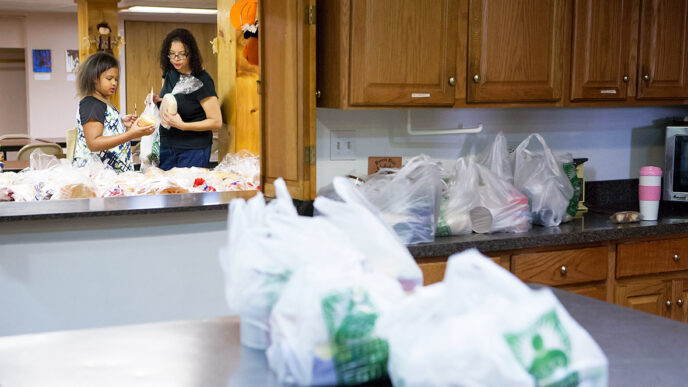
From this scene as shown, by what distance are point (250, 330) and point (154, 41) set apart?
1150 cm

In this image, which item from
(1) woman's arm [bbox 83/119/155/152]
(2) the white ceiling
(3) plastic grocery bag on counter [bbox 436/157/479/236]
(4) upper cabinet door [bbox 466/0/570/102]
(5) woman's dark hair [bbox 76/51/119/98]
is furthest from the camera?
(2) the white ceiling

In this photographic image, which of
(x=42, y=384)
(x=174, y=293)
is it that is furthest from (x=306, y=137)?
(x=42, y=384)

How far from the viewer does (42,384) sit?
113 centimetres

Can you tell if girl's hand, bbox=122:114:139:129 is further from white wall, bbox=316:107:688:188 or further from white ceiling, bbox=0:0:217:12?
white ceiling, bbox=0:0:217:12

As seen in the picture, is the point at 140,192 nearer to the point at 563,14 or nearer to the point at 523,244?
the point at 523,244

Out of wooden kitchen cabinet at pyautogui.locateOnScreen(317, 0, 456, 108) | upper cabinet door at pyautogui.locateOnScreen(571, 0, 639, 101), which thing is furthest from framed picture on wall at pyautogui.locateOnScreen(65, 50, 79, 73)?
upper cabinet door at pyautogui.locateOnScreen(571, 0, 639, 101)

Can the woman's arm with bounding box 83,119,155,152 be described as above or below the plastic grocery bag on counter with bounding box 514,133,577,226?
above

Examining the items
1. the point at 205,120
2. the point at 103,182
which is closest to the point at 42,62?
the point at 205,120

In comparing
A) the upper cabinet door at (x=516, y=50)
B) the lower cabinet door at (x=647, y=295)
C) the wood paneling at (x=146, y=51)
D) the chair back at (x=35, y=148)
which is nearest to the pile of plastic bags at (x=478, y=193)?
the upper cabinet door at (x=516, y=50)

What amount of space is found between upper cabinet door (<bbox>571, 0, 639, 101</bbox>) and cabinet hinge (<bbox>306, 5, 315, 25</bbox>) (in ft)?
3.78

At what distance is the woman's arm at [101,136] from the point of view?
4.03 m

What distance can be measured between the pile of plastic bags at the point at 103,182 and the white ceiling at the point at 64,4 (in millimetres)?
5583

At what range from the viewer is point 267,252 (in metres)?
1.16

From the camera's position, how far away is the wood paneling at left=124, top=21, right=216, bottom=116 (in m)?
12.0
